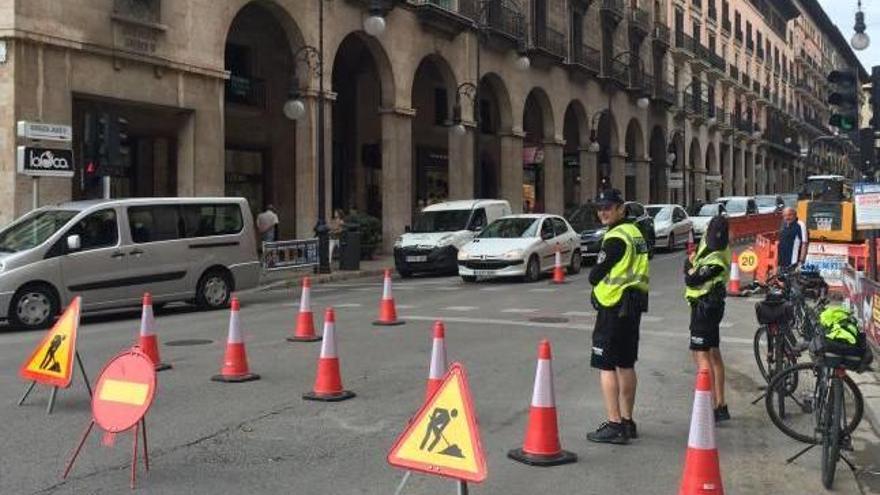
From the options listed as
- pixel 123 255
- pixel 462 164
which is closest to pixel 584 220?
pixel 462 164

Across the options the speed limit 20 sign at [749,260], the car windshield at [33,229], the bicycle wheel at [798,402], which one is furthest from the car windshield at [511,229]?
the bicycle wheel at [798,402]

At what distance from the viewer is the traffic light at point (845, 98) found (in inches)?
550

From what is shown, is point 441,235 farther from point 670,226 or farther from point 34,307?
point 34,307

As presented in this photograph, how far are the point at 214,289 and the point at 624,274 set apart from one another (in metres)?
10.6

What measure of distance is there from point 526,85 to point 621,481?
3372 cm

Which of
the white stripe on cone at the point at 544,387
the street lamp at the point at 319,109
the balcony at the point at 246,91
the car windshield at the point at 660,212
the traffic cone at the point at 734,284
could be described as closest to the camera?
the white stripe on cone at the point at 544,387

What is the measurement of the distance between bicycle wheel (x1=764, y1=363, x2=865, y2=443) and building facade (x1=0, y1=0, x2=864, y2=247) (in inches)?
570

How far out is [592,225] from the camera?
83.8 ft

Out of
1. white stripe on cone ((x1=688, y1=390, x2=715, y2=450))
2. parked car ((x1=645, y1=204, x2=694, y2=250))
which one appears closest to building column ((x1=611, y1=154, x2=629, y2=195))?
parked car ((x1=645, y1=204, x2=694, y2=250))

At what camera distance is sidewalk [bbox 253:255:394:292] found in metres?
20.0

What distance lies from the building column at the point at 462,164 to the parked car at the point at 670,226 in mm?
6675

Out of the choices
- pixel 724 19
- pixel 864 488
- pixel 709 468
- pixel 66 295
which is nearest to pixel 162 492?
pixel 709 468

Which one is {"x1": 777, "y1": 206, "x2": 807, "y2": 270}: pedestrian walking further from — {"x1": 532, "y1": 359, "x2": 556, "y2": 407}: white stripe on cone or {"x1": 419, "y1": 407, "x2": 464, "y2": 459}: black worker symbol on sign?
{"x1": 419, "y1": 407, "x2": 464, "y2": 459}: black worker symbol on sign

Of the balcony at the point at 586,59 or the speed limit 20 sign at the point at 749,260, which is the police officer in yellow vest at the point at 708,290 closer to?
the speed limit 20 sign at the point at 749,260
